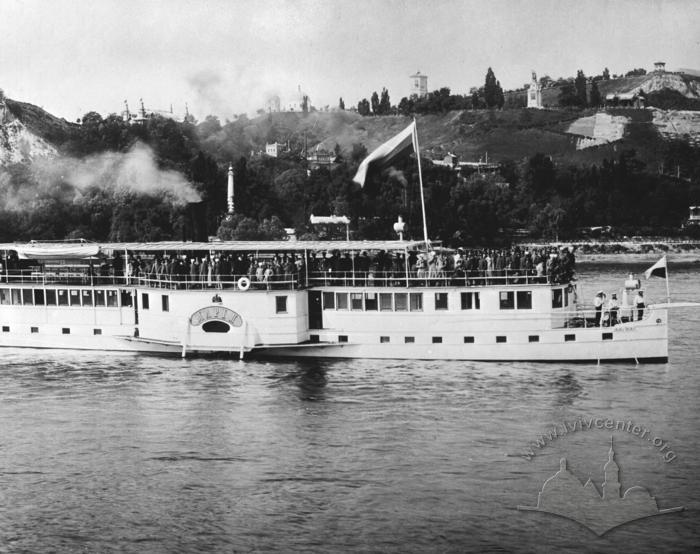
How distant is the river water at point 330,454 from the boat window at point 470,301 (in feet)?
7.60

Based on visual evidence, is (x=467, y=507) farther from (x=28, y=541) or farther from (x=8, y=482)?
(x=8, y=482)

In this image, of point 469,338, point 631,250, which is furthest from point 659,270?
point 631,250

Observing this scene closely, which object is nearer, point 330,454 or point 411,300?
point 330,454

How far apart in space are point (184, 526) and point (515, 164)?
158 metres

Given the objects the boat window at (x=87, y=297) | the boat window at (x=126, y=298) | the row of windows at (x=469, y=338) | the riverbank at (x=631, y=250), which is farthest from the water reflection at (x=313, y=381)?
the riverbank at (x=631, y=250)

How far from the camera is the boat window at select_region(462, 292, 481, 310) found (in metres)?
40.7

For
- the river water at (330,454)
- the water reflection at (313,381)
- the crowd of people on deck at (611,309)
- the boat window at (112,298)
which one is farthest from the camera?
the boat window at (112,298)

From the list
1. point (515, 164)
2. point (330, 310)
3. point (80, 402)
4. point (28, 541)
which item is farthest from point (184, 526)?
point (515, 164)

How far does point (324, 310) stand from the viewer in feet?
139

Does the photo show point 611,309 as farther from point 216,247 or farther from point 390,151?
point 216,247

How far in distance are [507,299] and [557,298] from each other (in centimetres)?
201

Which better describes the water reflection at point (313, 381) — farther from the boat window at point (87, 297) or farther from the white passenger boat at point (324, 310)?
the boat window at point (87, 297)

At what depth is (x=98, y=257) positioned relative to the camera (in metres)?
46.6

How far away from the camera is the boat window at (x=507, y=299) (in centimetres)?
4041
